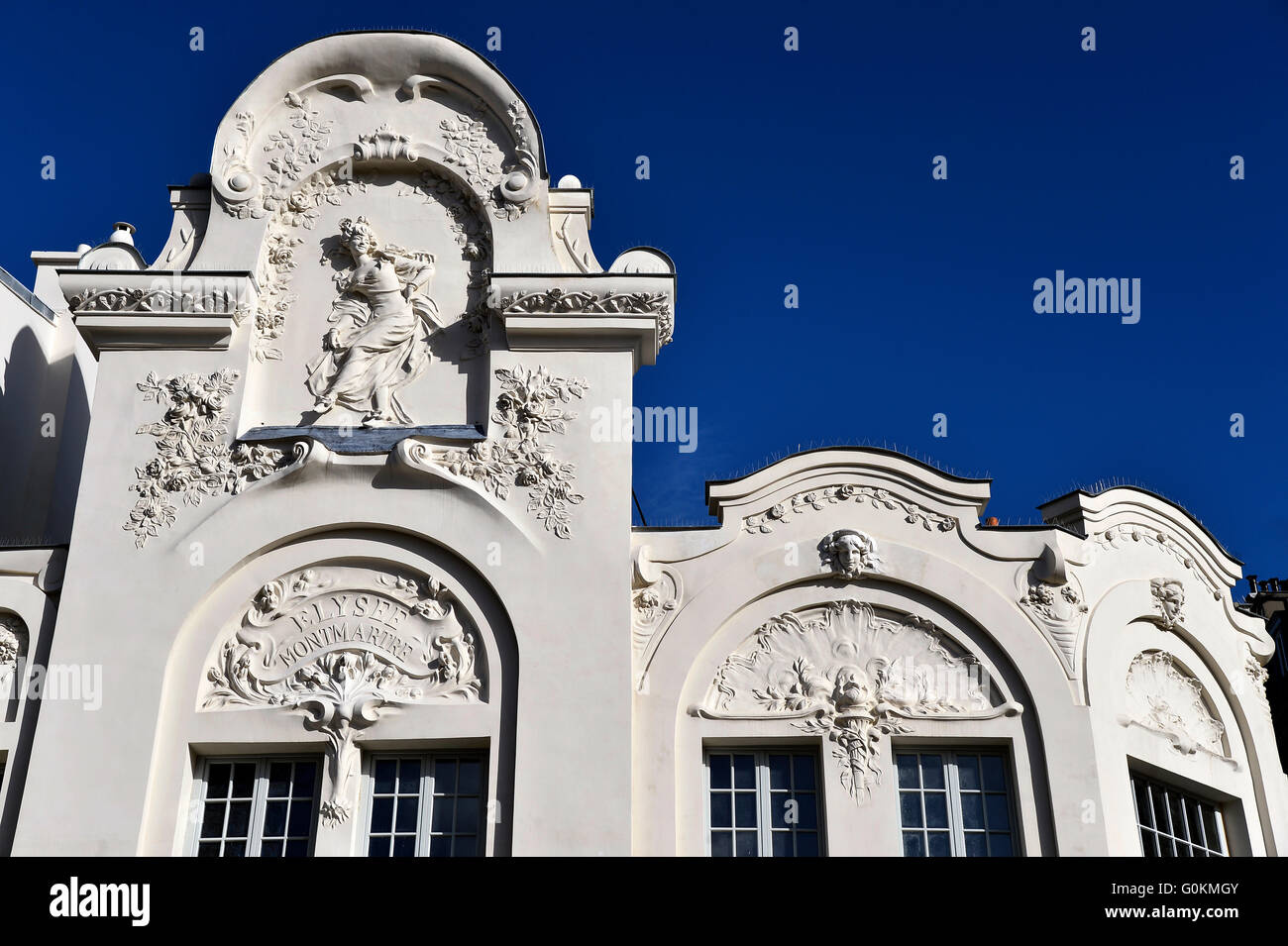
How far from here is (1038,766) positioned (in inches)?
666

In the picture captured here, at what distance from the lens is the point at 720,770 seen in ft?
55.7

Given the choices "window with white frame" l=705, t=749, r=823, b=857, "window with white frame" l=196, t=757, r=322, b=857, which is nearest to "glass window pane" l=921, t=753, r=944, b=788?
"window with white frame" l=705, t=749, r=823, b=857

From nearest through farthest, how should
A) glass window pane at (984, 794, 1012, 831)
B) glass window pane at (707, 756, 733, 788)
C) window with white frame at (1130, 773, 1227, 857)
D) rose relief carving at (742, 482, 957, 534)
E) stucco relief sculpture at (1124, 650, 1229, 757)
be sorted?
glass window pane at (984, 794, 1012, 831), glass window pane at (707, 756, 733, 788), window with white frame at (1130, 773, 1227, 857), stucco relief sculpture at (1124, 650, 1229, 757), rose relief carving at (742, 482, 957, 534)

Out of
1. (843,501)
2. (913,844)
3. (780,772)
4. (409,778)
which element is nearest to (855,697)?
(780,772)

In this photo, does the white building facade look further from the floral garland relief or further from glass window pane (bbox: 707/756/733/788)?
glass window pane (bbox: 707/756/733/788)

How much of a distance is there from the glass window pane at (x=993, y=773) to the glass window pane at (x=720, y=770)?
9.28 feet

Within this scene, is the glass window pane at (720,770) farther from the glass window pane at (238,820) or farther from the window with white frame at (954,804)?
the glass window pane at (238,820)

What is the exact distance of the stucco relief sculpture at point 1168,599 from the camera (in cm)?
1852

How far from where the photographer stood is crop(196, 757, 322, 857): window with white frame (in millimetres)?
16297

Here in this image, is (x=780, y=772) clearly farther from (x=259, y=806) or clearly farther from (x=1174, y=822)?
(x=259, y=806)

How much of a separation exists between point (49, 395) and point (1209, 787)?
17.2 meters
